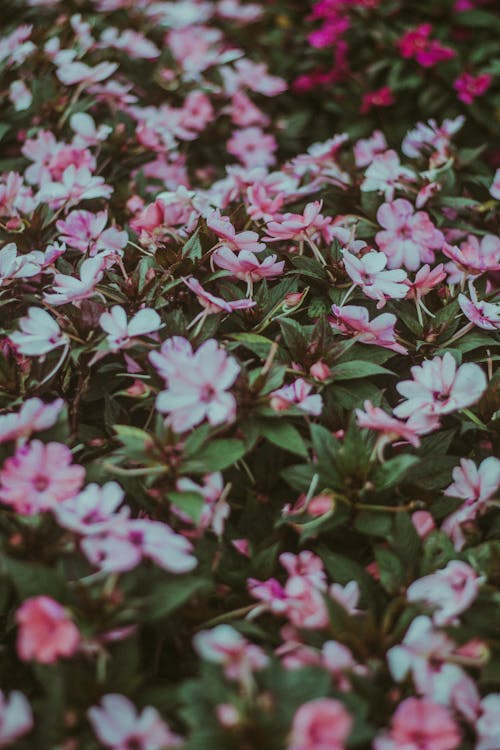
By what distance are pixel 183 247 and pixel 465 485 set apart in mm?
588

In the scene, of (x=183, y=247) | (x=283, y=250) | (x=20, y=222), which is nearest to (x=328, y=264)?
(x=283, y=250)

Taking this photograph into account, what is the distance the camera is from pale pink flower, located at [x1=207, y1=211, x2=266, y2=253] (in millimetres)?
1177

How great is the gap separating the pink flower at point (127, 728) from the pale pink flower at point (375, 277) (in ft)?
2.22

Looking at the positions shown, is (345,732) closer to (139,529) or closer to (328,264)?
(139,529)

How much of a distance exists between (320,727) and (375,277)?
0.71m

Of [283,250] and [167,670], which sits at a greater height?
[283,250]

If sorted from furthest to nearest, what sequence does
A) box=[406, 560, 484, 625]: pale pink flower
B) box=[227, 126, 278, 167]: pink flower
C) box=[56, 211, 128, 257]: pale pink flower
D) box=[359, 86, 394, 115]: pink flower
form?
1. box=[359, 86, 394, 115]: pink flower
2. box=[227, 126, 278, 167]: pink flower
3. box=[56, 211, 128, 257]: pale pink flower
4. box=[406, 560, 484, 625]: pale pink flower

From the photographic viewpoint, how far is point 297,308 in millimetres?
1206

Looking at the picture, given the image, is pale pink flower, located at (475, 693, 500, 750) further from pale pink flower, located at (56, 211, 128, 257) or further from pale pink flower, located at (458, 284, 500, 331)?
pale pink flower, located at (56, 211, 128, 257)

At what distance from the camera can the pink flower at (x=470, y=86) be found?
2057mm

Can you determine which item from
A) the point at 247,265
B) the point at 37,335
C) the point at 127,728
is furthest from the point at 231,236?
the point at 127,728

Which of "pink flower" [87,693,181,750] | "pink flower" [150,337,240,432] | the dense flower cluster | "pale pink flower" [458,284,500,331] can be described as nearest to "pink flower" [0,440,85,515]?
the dense flower cluster

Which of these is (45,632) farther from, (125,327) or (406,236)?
(406,236)

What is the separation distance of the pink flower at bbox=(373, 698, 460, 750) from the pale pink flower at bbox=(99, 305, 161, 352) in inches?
22.4
